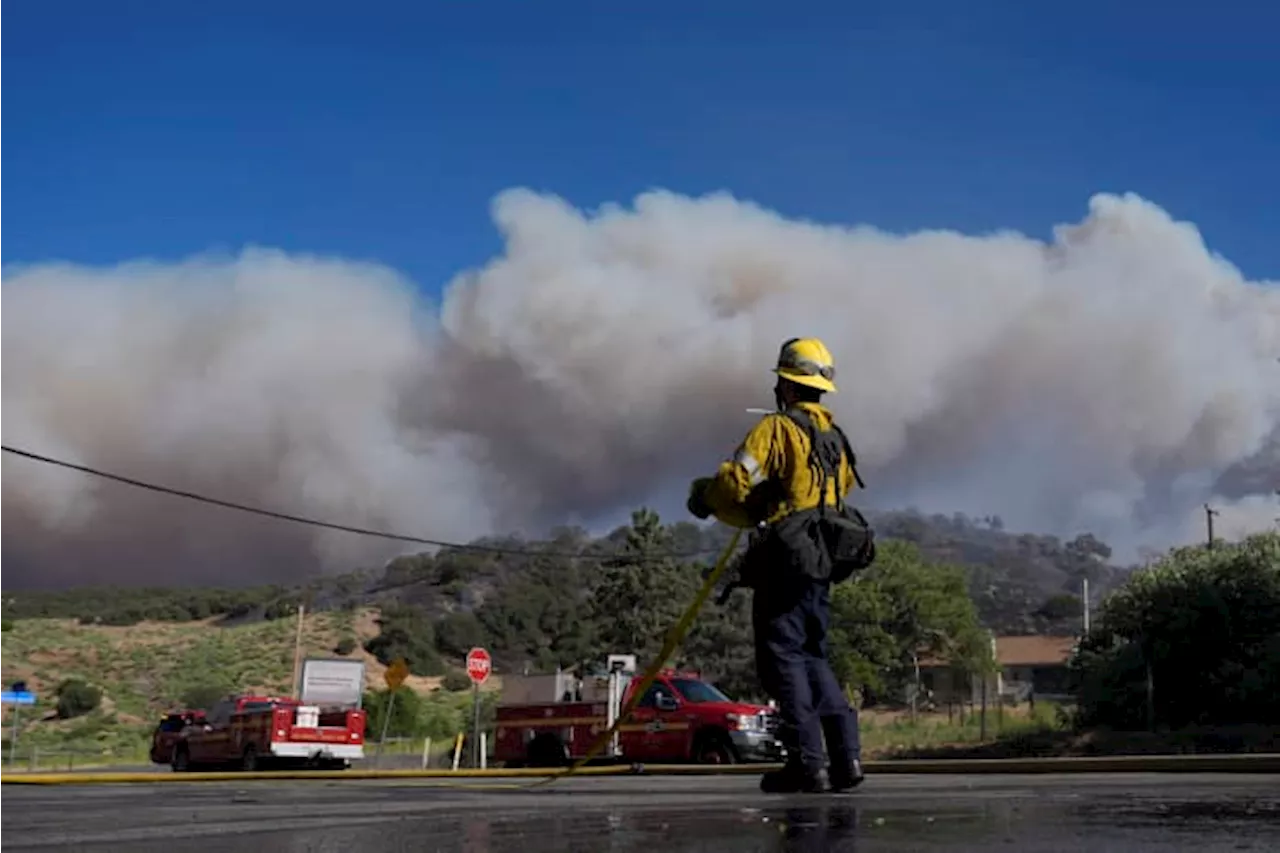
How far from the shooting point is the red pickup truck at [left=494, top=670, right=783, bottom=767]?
70.0 feet

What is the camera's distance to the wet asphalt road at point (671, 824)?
370 centimetres

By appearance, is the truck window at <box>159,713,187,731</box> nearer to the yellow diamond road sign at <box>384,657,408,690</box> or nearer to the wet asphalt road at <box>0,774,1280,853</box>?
the yellow diamond road sign at <box>384,657,408,690</box>

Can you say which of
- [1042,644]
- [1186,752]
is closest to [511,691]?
[1186,752]

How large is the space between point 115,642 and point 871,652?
43191 millimetres

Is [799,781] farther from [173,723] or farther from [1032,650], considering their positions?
[1032,650]

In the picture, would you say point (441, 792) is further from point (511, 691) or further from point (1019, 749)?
point (1019, 749)

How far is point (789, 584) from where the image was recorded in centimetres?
547

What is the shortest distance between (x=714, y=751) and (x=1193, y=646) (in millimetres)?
12668

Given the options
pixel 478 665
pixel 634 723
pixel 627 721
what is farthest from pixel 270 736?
pixel 627 721

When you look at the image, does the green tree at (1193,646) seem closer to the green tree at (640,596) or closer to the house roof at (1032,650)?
the green tree at (640,596)

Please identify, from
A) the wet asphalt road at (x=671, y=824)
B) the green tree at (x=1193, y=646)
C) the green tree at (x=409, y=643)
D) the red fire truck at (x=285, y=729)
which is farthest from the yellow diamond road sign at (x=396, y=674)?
the green tree at (x=409, y=643)

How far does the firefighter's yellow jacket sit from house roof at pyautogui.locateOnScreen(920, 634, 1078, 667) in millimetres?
101176

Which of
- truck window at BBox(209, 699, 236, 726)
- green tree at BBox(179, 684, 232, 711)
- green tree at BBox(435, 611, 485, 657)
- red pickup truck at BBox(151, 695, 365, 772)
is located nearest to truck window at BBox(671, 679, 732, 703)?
red pickup truck at BBox(151, 695, 365, 772)

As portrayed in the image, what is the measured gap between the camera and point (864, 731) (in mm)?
39812
